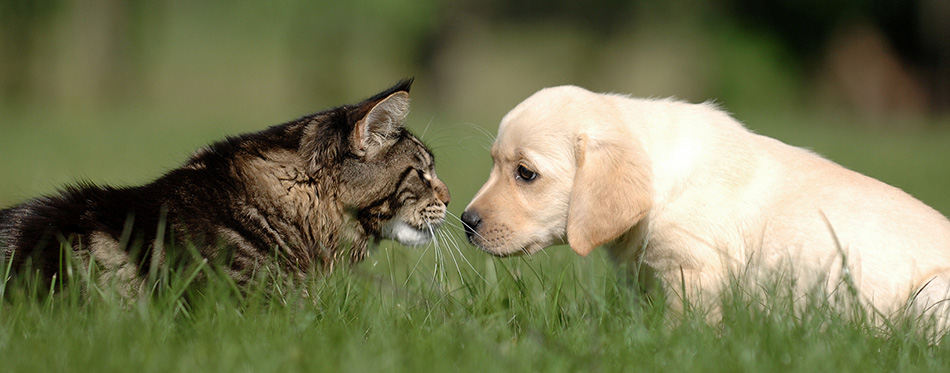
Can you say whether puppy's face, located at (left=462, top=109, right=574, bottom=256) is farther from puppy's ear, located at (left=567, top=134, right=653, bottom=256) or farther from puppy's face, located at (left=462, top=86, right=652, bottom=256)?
puppy's ear, located at (left=567, top=134, right=653, bottom=256)

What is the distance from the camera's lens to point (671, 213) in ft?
12.3

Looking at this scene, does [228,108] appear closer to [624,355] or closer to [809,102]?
[809,102]

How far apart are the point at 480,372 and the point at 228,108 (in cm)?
2191

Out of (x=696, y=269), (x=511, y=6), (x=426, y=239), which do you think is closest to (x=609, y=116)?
(x=696, y=269)

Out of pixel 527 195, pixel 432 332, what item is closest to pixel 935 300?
pixel 527 195

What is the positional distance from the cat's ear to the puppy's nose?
0.50 metres

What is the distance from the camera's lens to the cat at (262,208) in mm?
3303

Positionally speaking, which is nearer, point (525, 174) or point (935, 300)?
point (935, 300)

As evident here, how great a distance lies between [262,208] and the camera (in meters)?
3.75

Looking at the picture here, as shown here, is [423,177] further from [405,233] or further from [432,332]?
[432,332]

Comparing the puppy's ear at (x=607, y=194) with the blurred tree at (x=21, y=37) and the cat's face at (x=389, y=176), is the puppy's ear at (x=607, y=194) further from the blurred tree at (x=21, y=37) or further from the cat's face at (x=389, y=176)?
the blurred tree at (x=21, y=37)

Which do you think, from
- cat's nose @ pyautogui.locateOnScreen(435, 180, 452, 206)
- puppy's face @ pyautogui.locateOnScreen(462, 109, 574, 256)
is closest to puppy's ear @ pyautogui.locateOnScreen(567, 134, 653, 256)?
puppy's face @ pyautogui.locateOnScreen(462, 109, 574, 256)

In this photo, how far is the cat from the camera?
130 inches

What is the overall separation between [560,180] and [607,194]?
356 millimetres
